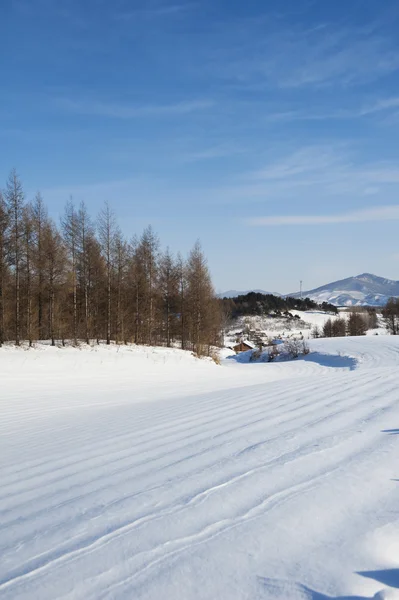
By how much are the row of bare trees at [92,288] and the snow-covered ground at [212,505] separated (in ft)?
52.2

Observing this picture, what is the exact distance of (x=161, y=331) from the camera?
29.5m

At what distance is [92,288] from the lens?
85.0 ft

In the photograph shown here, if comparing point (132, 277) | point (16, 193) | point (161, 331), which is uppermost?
point (16, 193)

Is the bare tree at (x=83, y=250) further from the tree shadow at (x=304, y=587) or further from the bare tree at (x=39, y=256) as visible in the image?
the tree shadow at (x=304, y=587)

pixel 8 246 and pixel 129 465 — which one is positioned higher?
pixel 8 246

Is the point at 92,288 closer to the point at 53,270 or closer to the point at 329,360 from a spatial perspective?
the point at 53,270

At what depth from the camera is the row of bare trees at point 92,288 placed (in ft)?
65.4

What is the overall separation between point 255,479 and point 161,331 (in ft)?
88.1

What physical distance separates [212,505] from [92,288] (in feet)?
80.3

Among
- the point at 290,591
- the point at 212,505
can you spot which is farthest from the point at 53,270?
the point at 290,591

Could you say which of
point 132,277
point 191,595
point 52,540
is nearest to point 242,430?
point 52,540

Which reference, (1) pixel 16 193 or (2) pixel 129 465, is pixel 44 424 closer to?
(2) pixel 129 465

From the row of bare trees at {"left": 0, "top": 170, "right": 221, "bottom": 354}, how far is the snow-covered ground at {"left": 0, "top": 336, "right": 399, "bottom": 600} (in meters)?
15.9

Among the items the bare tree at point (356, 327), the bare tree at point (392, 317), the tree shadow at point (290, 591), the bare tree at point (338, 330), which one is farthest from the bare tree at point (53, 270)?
the bare tree at point (338, 330)
